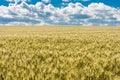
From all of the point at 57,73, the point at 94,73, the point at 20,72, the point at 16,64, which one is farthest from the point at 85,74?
the point at 16,64

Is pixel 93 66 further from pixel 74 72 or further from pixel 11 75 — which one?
pixel 11 75

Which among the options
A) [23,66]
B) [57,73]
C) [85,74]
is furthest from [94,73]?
[23,66]

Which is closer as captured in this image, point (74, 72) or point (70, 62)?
point (74, 72)

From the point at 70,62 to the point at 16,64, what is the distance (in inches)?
50.8

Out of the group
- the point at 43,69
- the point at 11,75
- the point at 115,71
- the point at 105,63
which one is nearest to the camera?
the point at 11,75

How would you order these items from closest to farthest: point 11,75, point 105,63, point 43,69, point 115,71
A: point 11,75, point 43,69, point 115,71, point 105,63

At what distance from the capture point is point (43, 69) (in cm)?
543

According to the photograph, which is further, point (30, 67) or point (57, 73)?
point (30, 67)

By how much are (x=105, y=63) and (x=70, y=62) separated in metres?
0.83

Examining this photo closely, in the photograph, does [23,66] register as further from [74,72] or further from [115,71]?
[115,71]

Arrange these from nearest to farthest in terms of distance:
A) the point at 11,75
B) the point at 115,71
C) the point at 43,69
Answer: the point at 11,75
the point at 43,69
the point at 115,71

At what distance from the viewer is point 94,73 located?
5.20 m

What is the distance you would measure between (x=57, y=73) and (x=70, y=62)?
57.6 inches

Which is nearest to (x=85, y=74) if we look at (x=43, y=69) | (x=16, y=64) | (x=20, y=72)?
(x=43, y=69)
